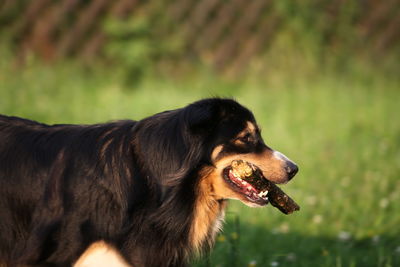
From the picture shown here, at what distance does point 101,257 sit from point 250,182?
884 mm

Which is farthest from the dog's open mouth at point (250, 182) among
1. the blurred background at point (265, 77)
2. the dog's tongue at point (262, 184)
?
the blurred background at point (265, 77)

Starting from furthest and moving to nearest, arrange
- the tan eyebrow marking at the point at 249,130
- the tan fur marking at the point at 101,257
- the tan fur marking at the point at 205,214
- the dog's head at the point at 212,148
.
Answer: the tan eyebrow marking at the point at 249,130
the tan fur marking at the point at 205,214
the dog's head at the point at 212,148
the tan fur marking at the point at 101,257

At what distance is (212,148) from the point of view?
2.64m

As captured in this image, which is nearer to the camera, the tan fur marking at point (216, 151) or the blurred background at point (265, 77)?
the tan fur marking at point (216, 151)

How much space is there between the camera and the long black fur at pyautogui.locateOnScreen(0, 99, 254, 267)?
244cm

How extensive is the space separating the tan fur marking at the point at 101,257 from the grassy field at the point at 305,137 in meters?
0.68

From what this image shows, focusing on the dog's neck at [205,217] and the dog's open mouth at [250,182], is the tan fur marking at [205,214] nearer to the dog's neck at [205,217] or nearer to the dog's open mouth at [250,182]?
the dog's neck at [205,217]

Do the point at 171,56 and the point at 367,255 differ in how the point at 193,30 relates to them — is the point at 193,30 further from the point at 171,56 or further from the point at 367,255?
the point at 367,255

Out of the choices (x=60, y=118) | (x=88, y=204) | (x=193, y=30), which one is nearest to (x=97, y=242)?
(x=88, y=204)

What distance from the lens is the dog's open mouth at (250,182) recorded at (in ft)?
8.95

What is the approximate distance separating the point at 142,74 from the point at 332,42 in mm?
3218

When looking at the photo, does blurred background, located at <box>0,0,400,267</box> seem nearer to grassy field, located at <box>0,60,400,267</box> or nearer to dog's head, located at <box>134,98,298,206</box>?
grassy field, located at <box>0,60,400,267</box>

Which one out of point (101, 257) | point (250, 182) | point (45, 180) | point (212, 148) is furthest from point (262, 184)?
point (45, 180)

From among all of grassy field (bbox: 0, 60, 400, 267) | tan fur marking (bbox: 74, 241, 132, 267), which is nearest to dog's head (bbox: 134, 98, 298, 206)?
tan fur marking (bbox: 74, 241, 132, 267)
